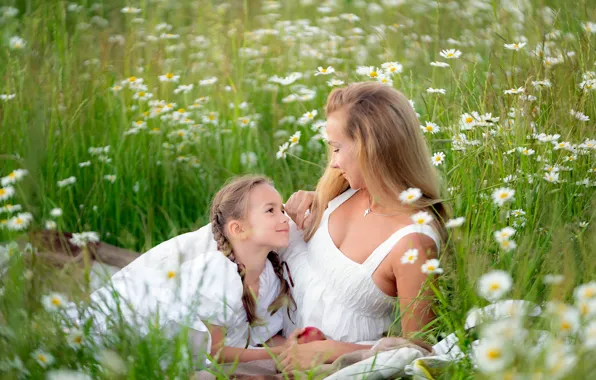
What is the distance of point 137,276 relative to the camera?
2.89 m

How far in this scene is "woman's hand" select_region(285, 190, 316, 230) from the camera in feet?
10.4

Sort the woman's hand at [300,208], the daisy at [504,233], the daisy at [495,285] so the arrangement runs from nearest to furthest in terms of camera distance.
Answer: the daisy at [495,285] → the daisy at [504,233] → the woman's hand at [300,208]

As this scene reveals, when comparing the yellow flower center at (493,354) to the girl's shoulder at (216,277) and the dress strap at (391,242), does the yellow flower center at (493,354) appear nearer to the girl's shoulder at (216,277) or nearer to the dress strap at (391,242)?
the dress strap at (391,242)

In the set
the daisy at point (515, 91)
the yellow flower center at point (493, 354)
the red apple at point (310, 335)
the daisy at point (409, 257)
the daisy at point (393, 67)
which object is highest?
the yellow flower center at point (493, 354)

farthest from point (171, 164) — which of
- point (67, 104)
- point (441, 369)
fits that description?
point (441, 369)

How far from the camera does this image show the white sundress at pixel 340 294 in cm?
279

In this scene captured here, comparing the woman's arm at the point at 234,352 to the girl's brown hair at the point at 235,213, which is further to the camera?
the girl's brown hair at the point at 235,213

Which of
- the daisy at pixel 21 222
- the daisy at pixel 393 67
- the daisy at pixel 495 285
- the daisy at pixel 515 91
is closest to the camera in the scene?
the daisy at pixel 495 285

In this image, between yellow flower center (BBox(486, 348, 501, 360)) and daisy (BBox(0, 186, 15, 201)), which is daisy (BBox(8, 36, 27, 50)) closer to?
daisy (BBox(0, 186, 15, 201))

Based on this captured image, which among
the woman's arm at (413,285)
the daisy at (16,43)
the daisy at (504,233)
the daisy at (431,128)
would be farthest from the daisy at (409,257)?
the daisy at (16,43)

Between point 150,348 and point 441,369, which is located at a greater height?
point 150,348

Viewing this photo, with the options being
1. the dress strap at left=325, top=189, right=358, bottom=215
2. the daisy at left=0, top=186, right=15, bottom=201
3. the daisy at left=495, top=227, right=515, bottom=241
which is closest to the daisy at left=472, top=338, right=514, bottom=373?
the daisy at left=495, top=227, right=515, bottom=241

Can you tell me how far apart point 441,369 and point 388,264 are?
0.53 m

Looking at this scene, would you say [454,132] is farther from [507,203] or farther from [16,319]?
[16,319]
